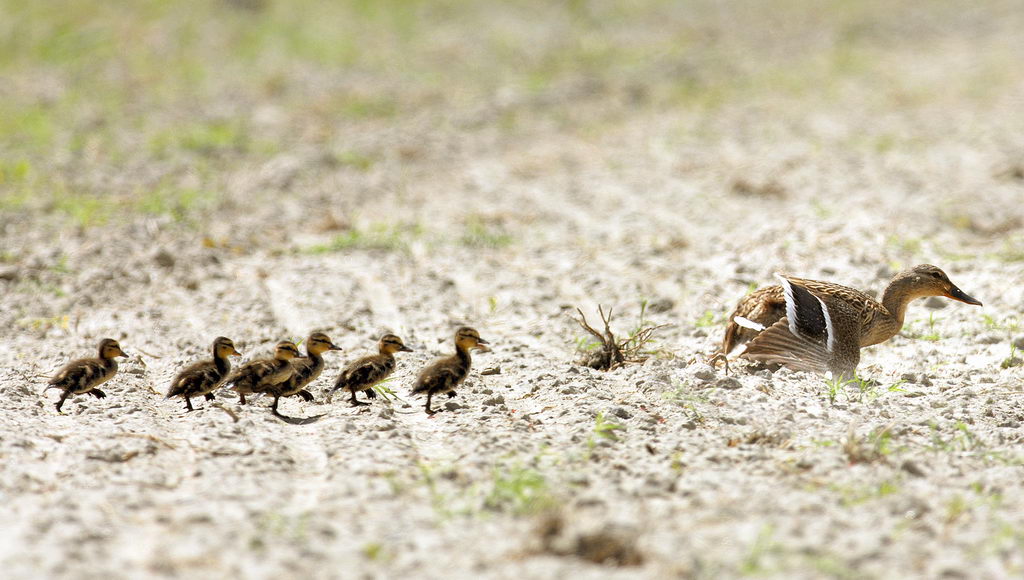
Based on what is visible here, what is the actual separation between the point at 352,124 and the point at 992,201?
24.6ft

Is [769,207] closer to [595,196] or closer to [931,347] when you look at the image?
[595,196]

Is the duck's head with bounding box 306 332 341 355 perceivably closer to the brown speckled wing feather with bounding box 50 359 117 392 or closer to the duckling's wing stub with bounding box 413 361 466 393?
the duckling's wing stub with bounding box 413 361 466 393

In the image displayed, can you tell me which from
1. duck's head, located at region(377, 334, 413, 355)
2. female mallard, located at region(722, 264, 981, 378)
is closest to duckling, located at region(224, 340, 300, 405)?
duck's head, located at region(377, 334, 413, 355)

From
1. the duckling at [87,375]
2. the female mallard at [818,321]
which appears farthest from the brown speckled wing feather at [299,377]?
the female mallard at [818,321]

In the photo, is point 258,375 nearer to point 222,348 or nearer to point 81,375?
point 222,348

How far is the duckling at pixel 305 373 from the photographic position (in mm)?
5480

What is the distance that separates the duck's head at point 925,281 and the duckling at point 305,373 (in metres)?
3.48

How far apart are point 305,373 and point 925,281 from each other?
12.4 feet

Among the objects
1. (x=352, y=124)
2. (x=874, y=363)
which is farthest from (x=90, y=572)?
(x=352, y=124)

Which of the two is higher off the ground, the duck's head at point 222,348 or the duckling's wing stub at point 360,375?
the duck's head at point 222,348

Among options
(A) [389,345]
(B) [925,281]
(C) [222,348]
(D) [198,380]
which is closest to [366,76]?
(A) [389,345]

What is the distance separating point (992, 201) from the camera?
10016 millimetres

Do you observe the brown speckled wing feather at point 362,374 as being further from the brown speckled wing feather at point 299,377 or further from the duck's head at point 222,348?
the duck's head at point 222,348

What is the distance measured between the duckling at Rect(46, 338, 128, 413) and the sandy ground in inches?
4.6
